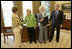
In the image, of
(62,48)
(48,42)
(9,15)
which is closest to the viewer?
(9,15)

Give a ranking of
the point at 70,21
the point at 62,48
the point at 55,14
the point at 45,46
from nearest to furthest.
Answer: the point at 55,14 → the point at 62,48 → the point at 45,46 → the point at 70,21

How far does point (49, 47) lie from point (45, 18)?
9.53ft

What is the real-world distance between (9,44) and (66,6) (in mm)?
3413

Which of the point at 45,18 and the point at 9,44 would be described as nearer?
the point at 45,18

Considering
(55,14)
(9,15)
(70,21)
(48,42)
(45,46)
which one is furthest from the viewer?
(70,21)

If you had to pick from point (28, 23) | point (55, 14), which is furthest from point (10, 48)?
point (28, 23)

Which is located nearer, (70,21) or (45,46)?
(45,46)

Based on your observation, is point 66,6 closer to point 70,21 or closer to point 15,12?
point 70,21

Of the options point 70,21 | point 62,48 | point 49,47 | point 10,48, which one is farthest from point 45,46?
point 70,21

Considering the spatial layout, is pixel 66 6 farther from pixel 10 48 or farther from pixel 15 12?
pixel 15 12

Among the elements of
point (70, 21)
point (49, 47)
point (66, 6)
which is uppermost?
point (66, 6)

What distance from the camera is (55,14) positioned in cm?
115

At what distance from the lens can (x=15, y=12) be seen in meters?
0.67

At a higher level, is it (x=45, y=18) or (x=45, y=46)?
(x=45, y=18)
